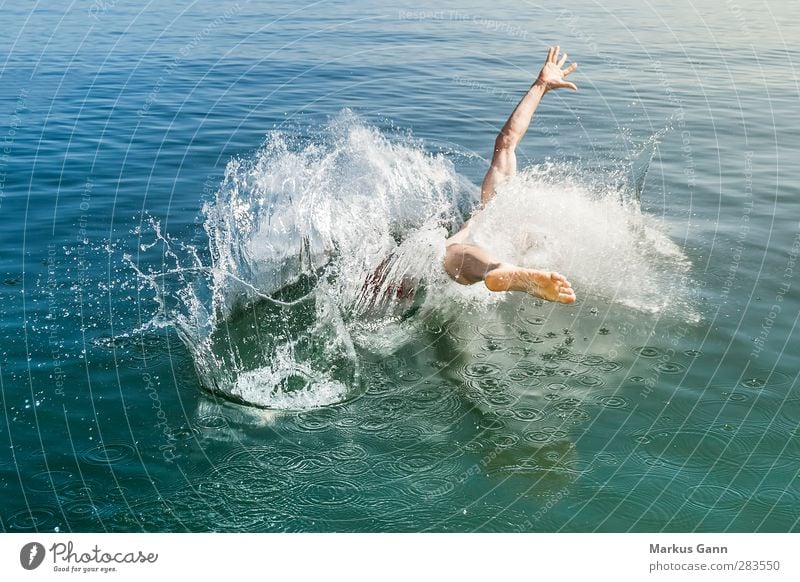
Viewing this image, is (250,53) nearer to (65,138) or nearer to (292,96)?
(292,96)

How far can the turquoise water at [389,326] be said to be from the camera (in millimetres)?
6043

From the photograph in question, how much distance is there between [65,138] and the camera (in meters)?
15.3

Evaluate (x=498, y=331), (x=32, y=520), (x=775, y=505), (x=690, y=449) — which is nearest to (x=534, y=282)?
(x=498, y=331)

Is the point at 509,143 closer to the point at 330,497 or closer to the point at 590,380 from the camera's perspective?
the point at 590,380

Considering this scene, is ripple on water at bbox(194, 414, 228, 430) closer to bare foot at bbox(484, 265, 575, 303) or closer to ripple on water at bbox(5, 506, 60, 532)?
ripple on water at bbox(5, 506, 60, 532)

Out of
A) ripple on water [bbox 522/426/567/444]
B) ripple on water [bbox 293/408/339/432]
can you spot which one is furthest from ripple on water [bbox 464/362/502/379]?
ripple on water [bbox 293/408/339/432]

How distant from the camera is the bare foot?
22.8ft

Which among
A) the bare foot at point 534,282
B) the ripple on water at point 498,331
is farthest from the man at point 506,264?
the ripple on water at point 498,331

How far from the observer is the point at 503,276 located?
23.8 ft

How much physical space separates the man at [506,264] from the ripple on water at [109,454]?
3412 millimetres

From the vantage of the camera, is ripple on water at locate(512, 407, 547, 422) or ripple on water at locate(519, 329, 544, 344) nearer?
ripple on water at locate(512, 407, 547, 422)

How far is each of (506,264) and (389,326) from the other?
1.65m
